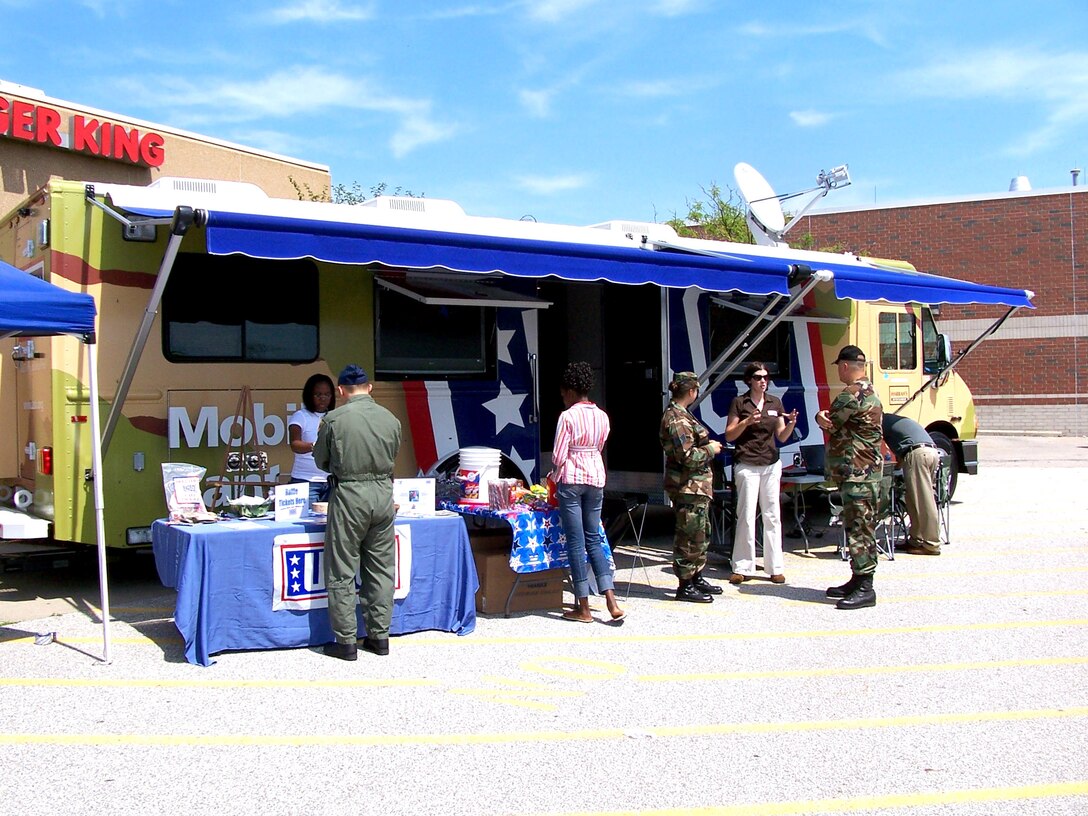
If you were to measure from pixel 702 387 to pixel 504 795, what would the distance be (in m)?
5.98

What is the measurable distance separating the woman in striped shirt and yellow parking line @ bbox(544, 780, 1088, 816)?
2.78 metres

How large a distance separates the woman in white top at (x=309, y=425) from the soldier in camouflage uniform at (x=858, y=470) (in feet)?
11.4

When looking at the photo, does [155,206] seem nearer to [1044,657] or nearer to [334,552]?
[334,552]

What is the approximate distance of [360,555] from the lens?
592 centimetres

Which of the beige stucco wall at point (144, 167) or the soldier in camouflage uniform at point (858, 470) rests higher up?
the beige stucco wall at point (144, 167)

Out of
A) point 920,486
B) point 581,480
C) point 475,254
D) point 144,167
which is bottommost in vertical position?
point 920,486

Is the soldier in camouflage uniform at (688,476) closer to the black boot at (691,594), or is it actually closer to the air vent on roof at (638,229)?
the black boot at (691,594)

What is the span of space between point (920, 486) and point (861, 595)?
94.7 inches

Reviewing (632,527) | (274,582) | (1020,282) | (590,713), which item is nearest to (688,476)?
(632,527)

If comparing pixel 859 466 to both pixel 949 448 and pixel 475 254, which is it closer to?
pixel 475 254

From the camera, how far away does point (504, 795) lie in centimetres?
399

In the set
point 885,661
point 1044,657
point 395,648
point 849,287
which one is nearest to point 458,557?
point 395,648

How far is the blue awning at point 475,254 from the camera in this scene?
20.0ft

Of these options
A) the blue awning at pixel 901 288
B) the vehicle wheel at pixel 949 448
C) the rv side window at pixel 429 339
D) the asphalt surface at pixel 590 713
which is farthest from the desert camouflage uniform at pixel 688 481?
the vehicle wheel at pixel 949 448
